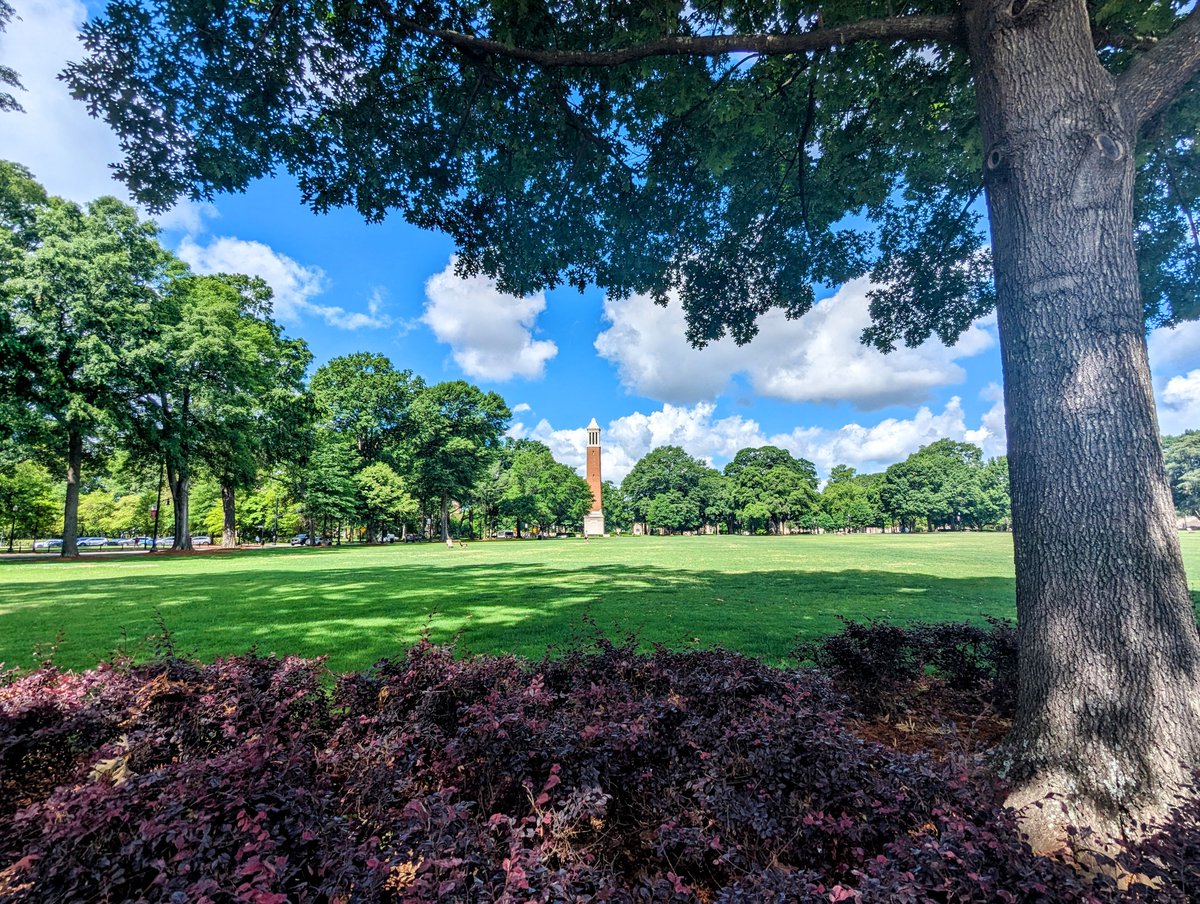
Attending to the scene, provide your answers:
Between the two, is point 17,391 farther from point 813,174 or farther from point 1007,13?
point 1007,13

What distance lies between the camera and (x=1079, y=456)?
2.78 meters

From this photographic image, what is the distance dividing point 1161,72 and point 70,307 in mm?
32397

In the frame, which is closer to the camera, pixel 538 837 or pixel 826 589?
pixel 538 837

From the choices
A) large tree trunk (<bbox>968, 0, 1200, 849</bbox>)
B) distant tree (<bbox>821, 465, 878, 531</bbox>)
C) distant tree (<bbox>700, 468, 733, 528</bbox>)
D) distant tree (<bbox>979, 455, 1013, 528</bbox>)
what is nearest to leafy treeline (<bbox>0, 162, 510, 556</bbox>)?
large tree trunk (<bbox>968, 0, 1200, 849</bbox>)

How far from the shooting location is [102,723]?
2.79 metres

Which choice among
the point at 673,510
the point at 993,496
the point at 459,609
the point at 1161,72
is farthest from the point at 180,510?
the point at 993,496

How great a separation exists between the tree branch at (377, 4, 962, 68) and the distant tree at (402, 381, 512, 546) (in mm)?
42981

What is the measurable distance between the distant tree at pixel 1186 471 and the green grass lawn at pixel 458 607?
6501cm

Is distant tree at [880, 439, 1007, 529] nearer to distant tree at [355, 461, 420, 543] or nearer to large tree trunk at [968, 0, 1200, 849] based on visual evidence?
distant tree at [355, 461, 420, 543]

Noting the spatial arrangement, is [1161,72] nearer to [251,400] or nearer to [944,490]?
[251,400]

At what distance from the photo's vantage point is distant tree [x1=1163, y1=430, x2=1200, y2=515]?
5512 centimetres

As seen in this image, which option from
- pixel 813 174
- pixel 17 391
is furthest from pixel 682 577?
pixel 17 391

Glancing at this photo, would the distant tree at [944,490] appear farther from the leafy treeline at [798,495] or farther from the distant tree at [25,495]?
the distant tree at [25,495]

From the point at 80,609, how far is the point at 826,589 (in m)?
14.8
